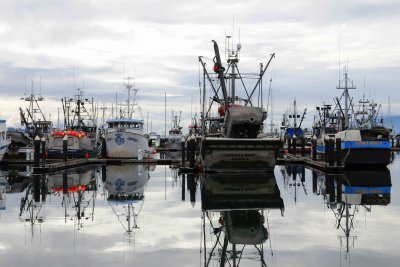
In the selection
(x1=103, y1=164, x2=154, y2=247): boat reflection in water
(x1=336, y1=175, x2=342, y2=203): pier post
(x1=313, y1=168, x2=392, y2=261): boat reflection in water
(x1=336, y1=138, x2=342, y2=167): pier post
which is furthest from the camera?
(x1=336, y1=138, x2=342, y2=167): pier post

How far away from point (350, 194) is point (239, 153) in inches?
359

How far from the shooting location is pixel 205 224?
1956 centimetres

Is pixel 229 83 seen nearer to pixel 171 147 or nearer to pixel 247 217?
pixel 247 217

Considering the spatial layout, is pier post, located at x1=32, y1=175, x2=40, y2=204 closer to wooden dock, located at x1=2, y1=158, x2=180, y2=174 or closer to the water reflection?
wooden dock, located at x1=2, y1=158, x2=180, y2=174

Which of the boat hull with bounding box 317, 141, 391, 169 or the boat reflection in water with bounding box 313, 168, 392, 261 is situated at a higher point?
the boat hull with bounding box 317, 141, 391, 169

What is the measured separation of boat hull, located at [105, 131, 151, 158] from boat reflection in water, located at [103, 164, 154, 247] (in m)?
5.01

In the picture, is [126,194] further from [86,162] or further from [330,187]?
[86,162]

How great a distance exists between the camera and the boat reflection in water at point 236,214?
14.7 metres

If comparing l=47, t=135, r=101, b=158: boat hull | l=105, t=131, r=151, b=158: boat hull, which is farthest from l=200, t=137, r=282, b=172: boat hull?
l=47, t=135, r=101, b=158: boat hull

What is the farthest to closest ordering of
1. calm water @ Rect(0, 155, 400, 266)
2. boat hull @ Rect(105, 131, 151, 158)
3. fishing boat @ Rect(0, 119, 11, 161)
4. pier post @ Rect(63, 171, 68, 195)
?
1. fishing boat @ Rect(0, 119, 11, 161)
2. boat hull @ Rect(105, 131, 151, 158)
3. pier post @ Rect(63, 171, 68, 195)
4. calm water @ Rect(0, 155, 400, 266)

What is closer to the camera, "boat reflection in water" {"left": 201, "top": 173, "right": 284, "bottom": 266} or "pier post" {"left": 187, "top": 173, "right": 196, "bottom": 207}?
"boat reflection in water" {"left": 201, "top": 173, "right": 284, "bottom": 266}

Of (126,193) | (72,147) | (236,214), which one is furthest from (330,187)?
(72,147)

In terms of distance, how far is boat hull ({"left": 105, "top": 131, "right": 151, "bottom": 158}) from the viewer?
5403 cm

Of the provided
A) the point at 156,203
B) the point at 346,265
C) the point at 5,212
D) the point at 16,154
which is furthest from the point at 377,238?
the point at 16,154
